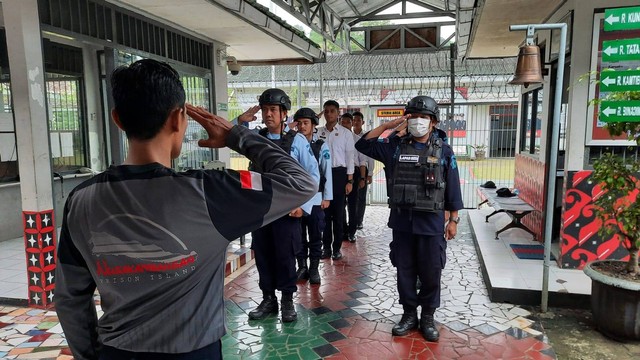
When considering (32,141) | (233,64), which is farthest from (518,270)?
(233,64)

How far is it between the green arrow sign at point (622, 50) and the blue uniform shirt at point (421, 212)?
1496mm

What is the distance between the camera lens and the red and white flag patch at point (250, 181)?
3.76 feet

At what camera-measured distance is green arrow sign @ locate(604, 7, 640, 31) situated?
339 centimetres

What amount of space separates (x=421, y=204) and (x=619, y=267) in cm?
171

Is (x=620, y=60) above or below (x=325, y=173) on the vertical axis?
above

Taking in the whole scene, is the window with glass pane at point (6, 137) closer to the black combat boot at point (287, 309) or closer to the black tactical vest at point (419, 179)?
the black combat boot at point (287, 309)

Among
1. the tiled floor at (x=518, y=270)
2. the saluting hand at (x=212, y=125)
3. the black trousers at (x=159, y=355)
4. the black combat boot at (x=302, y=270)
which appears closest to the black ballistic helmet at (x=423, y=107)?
the tiled floor at (x=518, y=270)

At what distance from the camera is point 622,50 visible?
346 cm

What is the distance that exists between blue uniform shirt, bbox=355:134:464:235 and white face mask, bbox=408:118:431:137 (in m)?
0.10

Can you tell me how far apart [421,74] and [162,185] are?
13624 millimetres

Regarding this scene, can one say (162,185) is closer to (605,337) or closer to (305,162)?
(305,162)

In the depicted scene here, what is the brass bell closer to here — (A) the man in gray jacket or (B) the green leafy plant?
(B) the green leafy plant

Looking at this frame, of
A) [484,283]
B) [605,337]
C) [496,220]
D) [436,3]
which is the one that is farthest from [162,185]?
[436,3]

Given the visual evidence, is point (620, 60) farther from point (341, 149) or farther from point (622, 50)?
point (341, 149)
